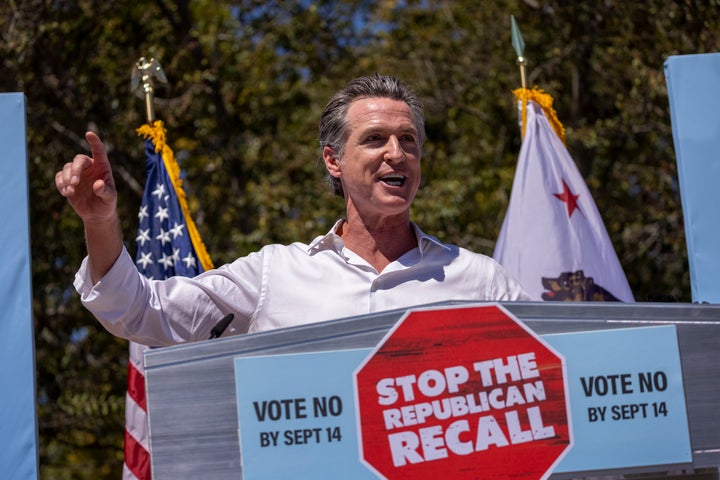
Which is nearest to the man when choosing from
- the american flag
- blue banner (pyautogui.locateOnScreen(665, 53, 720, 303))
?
blue banner (pyautogui.locateOnScreen(665, 53, 720, 303))

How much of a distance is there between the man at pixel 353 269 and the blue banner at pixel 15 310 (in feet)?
2.09

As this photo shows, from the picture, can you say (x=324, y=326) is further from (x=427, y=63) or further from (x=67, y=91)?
(x=427, y=63)

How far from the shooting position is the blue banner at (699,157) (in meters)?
3.58

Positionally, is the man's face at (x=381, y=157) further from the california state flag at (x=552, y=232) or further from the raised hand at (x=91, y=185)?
the california state flag at (x=552, y=232)

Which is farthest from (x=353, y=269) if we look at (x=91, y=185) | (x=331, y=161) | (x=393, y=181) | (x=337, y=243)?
(x=91, y=185)

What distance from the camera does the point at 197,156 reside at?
912cm

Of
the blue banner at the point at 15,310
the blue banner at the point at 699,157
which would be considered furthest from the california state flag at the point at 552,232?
the blue banner at the point at 15,310

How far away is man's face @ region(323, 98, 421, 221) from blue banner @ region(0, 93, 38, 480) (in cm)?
114

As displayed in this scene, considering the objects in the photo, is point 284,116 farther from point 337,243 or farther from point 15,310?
point 337,243

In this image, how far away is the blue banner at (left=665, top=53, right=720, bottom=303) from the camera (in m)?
3.58

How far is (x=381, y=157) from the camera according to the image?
9.60 feet

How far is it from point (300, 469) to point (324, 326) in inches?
11.4

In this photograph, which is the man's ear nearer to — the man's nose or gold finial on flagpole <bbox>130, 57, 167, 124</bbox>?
the man's nose

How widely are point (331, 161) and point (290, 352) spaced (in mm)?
1282
